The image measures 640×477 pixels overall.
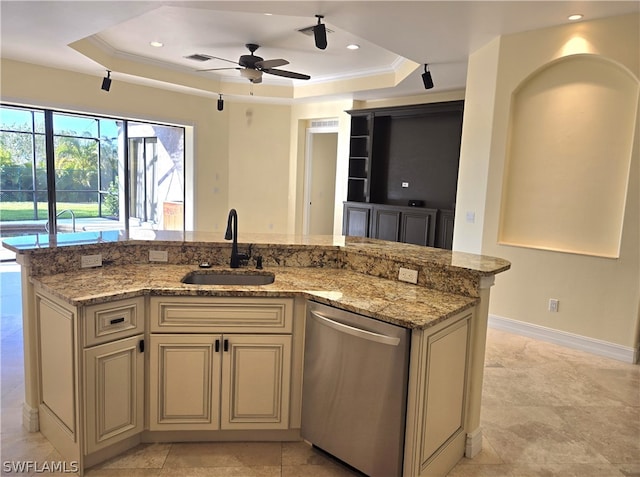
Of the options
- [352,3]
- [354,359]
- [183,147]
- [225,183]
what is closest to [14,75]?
[183,147]

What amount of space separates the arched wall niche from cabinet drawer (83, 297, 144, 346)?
3.45 meters

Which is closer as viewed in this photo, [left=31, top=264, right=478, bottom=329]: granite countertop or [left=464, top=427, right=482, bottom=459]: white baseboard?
[left=31, top=264, right=478, bottom=329]: granite countertop

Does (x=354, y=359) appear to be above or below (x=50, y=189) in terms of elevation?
below

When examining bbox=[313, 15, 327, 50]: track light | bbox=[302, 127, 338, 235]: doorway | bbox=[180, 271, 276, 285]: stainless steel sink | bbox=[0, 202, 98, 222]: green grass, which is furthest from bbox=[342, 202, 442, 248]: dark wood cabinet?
bbox=[0, 202, 98, 222]: green grass

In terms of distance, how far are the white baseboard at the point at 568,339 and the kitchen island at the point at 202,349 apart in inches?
81.8

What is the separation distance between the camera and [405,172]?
22.2 ft

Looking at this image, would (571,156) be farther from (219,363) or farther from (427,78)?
(219,363)

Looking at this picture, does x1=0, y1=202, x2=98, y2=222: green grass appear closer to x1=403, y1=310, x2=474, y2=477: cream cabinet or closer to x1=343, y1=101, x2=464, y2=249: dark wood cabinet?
x1=343, y1=101, x2=464, y2=249: dark wood cabinet

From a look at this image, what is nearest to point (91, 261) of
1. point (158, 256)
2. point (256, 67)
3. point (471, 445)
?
point (158, 256)

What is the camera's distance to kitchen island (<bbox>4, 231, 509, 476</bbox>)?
2.00 meters

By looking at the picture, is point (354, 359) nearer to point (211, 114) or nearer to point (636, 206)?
point (636, 206)

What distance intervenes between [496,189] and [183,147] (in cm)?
552

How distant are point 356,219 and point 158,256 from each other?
14.8 ft

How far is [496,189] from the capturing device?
415cm
